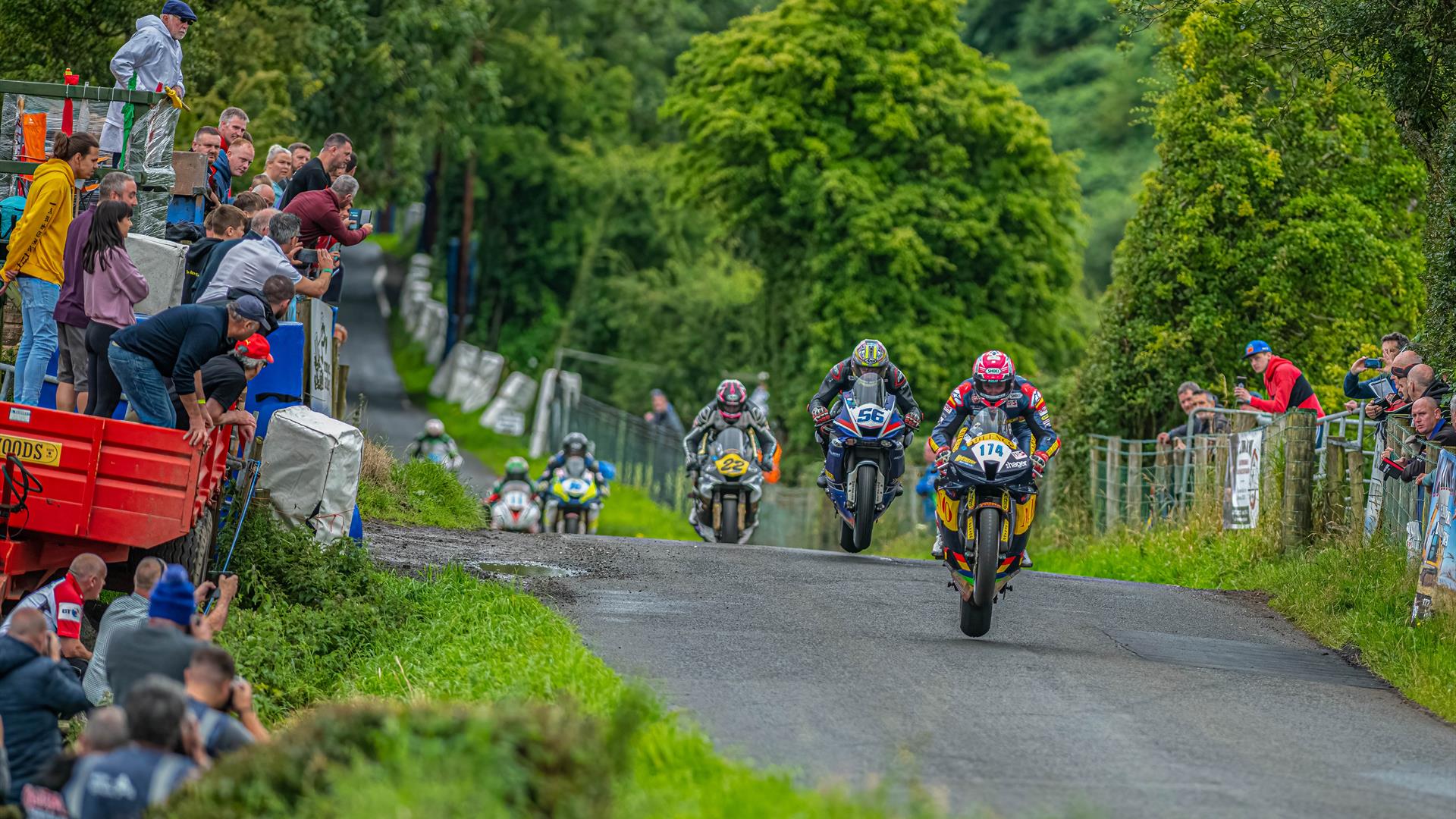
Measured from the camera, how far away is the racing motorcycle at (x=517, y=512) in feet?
88.9

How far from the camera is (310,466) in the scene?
→ 592 inches

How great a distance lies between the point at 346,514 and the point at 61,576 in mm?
2624

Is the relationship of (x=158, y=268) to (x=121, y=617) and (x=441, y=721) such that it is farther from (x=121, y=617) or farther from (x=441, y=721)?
(x=441, y=721)

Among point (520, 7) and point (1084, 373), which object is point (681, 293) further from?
point (1084, 373)

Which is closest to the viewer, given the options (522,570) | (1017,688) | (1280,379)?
(1017,688)

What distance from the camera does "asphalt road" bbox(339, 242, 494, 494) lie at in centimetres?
4722

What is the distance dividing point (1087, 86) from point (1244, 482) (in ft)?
215

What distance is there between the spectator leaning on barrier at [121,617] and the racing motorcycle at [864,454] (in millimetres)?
8089

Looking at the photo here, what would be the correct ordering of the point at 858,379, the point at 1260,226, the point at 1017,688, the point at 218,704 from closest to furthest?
the point at 218,704
the point at 1017,688
the point at 858,379
the point at 1260,226

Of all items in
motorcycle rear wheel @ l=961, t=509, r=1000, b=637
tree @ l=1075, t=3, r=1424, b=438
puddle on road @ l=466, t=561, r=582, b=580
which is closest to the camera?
motorcycle rear wheel @ l=961, t=509, r=1000, b=637

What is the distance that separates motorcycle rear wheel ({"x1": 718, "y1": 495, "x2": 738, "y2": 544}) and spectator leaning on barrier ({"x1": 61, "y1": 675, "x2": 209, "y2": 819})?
14157 millimetres

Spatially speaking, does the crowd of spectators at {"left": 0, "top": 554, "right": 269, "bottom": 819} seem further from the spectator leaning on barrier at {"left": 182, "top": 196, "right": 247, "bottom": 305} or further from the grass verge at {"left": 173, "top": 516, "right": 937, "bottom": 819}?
the spectator leaning on barrier at {"left": 182, "top": 196, "right": 247, "bottom": 305}

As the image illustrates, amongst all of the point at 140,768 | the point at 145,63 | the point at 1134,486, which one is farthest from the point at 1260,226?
the point at 140,768

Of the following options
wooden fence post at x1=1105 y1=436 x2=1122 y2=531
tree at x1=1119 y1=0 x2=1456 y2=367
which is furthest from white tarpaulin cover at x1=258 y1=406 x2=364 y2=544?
wooden fence post at x1=1105 y1=436 x2=1122 y2=531
